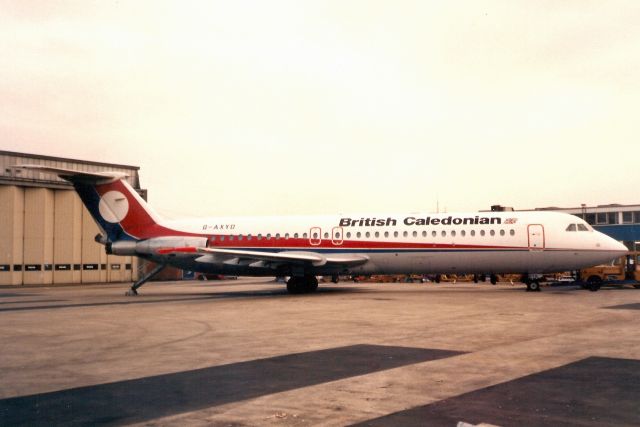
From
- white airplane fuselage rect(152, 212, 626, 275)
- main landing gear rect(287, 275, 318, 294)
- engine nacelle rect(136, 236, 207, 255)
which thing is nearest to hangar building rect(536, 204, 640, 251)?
white airplane fuselage rect(152, 212, 626, 275)

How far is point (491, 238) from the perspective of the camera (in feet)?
92.3

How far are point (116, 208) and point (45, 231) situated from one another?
79.8 ft

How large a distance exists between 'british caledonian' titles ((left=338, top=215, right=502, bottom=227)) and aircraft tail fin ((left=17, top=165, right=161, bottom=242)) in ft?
36.9

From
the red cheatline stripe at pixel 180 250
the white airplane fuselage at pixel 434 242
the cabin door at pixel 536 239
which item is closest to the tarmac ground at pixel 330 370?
the cabin door at pixel 536 239

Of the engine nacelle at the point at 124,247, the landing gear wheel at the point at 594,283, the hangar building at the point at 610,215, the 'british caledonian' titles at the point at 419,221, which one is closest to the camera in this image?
the 'british caledonian' titles at the point at 419,221

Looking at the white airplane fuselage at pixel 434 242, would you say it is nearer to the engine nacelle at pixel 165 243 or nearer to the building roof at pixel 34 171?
the engine nacelle at pixel 165 243

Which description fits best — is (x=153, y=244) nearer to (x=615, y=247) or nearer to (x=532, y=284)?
(x=532, y=284)

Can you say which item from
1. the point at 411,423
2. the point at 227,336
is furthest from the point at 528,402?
the point at 227,336

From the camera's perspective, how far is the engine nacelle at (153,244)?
104 ft

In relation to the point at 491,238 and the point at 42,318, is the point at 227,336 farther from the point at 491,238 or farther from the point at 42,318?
the point at 491,238

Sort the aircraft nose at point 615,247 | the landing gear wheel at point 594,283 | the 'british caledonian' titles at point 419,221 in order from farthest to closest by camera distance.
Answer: the landing gear wheel at point 594,283 → the 'british caledonian' titles at point 419,221 → the aircraft nose at point 615,247

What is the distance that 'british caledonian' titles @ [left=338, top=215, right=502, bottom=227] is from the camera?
28641 mm

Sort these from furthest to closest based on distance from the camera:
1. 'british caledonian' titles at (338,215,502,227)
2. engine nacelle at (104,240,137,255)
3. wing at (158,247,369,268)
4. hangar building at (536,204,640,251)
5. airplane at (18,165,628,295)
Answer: hangar building at (536,204,640,251), engine nacelle at (104,240,137,255), 'british caledonian' titles at (338,215,502,227), wing at (158,247,369,268), airplane at (18,165,628,295)

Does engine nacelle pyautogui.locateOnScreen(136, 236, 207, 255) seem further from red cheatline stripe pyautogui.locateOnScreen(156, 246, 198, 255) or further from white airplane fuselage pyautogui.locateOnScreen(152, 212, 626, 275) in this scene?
white airplane fuselage pyautogui.locateOnScreen(152, 212, 626, 275)
